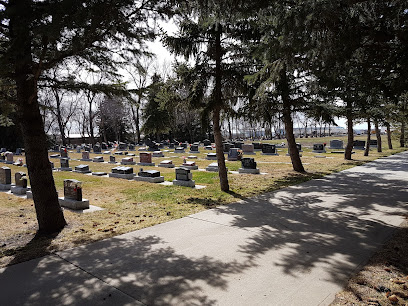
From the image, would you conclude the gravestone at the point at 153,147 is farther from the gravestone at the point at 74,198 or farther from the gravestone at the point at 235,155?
the gravestone at the point at 74,198

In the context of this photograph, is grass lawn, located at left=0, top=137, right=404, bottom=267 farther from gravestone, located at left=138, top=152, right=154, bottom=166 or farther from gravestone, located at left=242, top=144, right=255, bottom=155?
gravestone, located at left=242, top=144, right=255, bottom=155

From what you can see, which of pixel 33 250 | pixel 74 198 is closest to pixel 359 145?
pixel 74 198

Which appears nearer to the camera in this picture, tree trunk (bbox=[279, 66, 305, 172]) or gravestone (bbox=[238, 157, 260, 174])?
tree trunk (bbox=[279, 66, 305, 172])

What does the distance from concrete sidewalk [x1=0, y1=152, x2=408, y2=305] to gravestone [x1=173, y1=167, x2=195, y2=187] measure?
442cm

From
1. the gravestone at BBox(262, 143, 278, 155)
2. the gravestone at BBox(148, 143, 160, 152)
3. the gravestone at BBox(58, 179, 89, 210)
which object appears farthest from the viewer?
the gravestone at BBox(148, 143, 160, 152)

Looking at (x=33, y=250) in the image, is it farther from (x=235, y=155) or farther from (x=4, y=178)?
(x=235, y=155)

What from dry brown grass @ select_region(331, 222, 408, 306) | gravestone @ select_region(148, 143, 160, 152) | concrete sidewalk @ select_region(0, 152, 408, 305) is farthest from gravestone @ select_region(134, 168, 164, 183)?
gravestone @ select_region(148, 143, 160, 152)

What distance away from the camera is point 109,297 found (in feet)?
11.8

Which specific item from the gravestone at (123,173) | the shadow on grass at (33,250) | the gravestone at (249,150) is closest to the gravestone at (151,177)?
the gravestone at (123,173)

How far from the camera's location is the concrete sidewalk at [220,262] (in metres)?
3.65

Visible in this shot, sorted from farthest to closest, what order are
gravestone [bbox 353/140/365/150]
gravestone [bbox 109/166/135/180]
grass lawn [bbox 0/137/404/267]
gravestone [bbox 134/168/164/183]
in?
gravestone [bbox 353/140/365/150] → gravestone [bbox 109/166/135/180] → gravestone [bbox 134/168/164/183] → grass lawn [bbox 0/137/404/267]

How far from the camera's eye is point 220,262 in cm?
458

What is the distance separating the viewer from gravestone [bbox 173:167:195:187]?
12.0 metres

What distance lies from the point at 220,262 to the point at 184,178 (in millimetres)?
7753
